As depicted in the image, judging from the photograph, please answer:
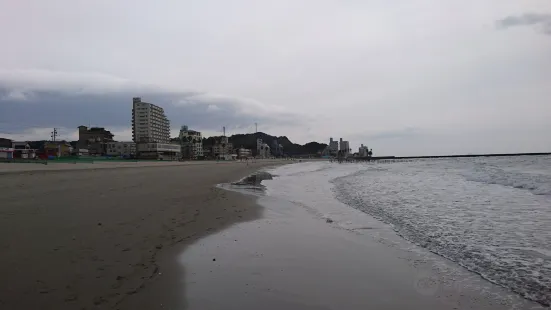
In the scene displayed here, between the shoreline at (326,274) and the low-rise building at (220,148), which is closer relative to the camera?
the shoreline at (326,274)

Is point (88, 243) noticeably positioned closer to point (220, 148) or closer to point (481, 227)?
point (481, 227)

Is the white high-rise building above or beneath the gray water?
above

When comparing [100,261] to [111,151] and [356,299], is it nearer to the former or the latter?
[356,299]

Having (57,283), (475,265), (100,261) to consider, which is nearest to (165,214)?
(100,261)

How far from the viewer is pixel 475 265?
6.22m

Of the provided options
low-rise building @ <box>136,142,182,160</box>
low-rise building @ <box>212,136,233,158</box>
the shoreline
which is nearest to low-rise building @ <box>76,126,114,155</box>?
low-rise building @ <box>136,142,182,160</box>

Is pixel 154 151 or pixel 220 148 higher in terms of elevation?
pixel 220 148

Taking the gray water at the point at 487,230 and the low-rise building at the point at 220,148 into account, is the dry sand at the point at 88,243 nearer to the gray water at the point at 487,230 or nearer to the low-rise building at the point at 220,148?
the gray water at the point at 487,230

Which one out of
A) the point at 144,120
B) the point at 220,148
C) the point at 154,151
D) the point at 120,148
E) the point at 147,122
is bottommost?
the point at 154,151

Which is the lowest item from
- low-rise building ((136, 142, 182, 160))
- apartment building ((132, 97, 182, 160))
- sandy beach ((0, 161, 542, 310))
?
sandy beach ((0, 161, 542, 310))

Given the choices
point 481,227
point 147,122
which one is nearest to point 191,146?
point 147,122

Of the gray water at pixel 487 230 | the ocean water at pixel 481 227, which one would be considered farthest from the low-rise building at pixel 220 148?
the gray water at pixel 487 230

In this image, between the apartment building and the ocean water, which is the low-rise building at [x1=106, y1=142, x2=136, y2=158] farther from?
the ocean water

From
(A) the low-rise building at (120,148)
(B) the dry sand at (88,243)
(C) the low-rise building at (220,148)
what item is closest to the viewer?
(B) the dry sand at (88,243)
